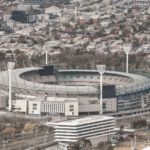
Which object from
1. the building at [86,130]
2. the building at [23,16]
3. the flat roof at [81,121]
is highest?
the flat roof at [81,121]

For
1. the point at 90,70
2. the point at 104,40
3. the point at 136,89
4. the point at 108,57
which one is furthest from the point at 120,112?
the point at 104,40

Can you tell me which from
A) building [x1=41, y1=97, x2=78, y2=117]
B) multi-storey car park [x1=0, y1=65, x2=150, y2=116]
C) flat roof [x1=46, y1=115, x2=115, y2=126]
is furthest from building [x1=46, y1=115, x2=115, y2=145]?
multi-storey car park [x1=0, y1=65, x2=150, y2=116]

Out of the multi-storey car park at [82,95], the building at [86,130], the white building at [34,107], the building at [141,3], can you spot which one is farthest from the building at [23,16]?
the building at [86,130]

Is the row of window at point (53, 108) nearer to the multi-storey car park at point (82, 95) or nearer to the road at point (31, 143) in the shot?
the multi-storey car park at point (82, 95)

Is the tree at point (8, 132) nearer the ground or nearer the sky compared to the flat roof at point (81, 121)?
nearer the ground

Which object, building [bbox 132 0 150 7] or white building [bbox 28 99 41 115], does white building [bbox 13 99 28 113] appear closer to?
white building [bbox 28 99 41 115]

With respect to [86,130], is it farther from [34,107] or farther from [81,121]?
[34,107]

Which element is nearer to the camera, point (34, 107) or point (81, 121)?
point (81, 121)

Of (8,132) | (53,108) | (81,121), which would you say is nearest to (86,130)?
(81,121)

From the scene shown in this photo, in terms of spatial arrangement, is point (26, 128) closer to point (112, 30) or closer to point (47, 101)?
point (47, 101)
